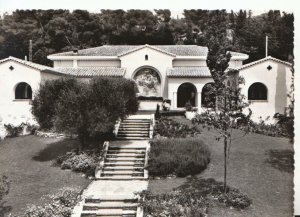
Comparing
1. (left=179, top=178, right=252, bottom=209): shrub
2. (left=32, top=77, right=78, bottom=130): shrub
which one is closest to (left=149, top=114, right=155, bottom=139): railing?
(left=32, top=77, right=78, bottom=130): shrub

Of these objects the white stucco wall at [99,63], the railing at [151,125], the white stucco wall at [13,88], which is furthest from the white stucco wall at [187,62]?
the white stucco wall at [13,88]

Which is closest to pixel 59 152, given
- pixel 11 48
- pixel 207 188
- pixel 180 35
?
pixel 11 48

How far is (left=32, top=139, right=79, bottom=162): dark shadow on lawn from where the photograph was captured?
2040cm

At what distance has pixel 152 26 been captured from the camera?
1225 inches

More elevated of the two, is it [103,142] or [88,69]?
[88,69]

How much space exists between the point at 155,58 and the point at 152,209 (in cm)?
2106

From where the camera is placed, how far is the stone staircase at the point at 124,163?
17.8 metres

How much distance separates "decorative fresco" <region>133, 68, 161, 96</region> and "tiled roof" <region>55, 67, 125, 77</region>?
1825 millimetres

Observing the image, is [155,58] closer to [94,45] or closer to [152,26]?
[152,26]

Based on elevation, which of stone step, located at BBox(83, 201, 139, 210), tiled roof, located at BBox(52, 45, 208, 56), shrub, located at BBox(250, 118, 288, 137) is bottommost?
stone step, located at BBox(83, 201, 139, 210)

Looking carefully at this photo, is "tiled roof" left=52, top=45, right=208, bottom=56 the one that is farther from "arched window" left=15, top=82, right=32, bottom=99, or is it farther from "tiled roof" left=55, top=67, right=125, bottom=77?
"arched window" left=15, top=82, right=32, bottom=99

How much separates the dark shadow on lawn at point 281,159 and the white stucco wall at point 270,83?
426cm

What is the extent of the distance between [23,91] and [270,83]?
1698 centimetres

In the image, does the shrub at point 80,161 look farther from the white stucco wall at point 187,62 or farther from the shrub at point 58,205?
the white stucco wall at point 187,62
